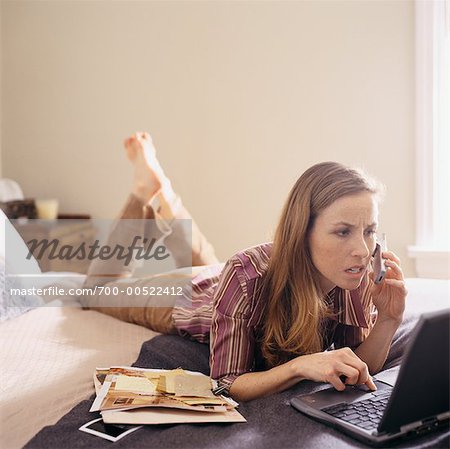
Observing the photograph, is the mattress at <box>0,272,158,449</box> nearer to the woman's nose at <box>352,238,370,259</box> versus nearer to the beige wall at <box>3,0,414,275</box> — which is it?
the woman's nose at <box>352,238,370,259</box>

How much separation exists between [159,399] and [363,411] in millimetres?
379

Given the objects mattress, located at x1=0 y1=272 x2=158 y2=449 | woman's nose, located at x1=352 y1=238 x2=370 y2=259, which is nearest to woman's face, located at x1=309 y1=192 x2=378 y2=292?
woman's nose, located at x1=352 y1=238 x2=370 y2=259

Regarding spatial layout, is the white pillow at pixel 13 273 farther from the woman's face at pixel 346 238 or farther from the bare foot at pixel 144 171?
the woman's face at pixel 346 238

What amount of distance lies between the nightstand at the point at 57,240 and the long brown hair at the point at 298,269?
2.06m

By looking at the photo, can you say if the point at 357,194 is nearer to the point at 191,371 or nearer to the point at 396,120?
the point at 191,371

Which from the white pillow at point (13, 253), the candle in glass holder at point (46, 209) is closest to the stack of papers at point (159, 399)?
the white pillow at point (13, 253)

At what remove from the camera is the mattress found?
4.60ft

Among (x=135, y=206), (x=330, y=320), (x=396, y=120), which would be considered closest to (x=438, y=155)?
(x=396, y=120)

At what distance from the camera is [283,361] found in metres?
1.55

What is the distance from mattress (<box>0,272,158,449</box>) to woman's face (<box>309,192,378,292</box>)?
23.2 inches

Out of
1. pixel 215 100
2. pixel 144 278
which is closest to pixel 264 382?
pixel 144 278

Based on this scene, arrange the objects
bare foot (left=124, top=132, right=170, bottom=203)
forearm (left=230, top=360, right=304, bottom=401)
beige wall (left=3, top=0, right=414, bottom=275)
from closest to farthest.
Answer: forearm (left=230, top=360, right=304, bottom=401) → bare foot (left=124, top=132, right=170, bottom=203) → beige wall (left=3, top=0, right=414, bottom=275)

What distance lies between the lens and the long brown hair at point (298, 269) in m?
1.50

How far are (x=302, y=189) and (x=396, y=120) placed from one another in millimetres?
1887
